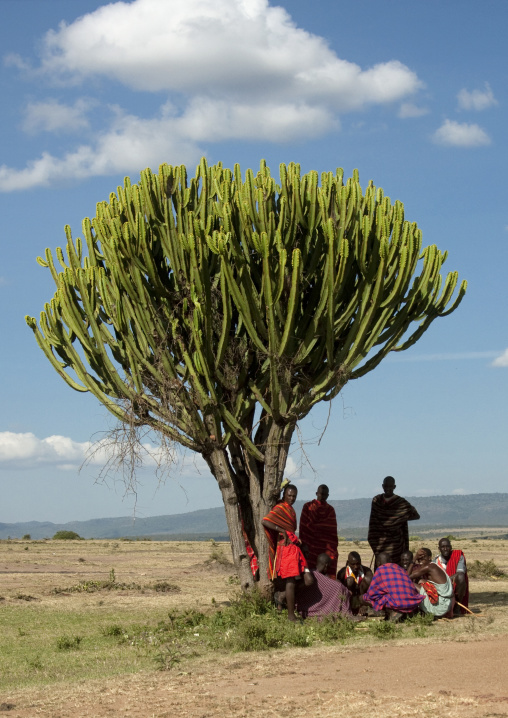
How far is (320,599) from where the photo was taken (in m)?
10.4

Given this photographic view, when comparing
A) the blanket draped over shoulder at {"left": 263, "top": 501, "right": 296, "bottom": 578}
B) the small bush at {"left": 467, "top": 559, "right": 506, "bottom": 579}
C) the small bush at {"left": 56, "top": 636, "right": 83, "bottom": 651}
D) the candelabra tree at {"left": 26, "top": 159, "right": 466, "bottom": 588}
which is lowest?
the small bush at {"left": 467, "top": 559, "right": 506, "bottom": 579}

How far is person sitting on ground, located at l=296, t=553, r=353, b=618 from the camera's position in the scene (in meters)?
10.4

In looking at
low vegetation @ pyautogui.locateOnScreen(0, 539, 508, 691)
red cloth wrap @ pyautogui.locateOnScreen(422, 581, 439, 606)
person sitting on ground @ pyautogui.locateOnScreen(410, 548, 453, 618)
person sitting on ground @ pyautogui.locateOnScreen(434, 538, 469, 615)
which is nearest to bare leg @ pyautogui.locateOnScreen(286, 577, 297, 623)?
low vegetation @ pyautogui.locateOnScreen(0, 539, 508, 691)

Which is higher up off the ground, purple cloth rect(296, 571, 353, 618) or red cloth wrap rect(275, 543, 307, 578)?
Answer: red cloth wrap rect(275, 543, 307, 578)

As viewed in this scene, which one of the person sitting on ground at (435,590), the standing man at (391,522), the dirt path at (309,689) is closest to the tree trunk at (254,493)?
the standing man at (391,522)

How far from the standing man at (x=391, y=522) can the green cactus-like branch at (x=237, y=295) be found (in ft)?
6.48

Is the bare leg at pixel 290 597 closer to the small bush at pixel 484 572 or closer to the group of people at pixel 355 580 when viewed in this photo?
the group of people at pixel 355 580

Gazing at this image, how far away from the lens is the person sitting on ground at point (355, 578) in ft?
36.3

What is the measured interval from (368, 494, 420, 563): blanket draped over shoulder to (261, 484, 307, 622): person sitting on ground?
1.92 m

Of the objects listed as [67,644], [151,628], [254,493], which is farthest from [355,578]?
[67,644]

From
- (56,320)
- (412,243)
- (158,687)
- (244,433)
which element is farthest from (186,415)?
(158,687)

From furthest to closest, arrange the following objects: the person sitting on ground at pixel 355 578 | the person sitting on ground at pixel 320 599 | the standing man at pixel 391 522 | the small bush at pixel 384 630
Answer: the standing man at pixel 391 522 < the person sitting on ground at pixel 355 578 < the person sitting on ground at pixel 320 599 < the small bush at pixel 384 630

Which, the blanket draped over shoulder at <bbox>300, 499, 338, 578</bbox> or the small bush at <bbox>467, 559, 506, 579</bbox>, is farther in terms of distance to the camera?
the small bush at <bbox>467, 559, 506, 579</bbox>

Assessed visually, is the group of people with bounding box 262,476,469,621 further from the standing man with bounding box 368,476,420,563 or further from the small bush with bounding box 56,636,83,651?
the small bush with bounding box 56,636,83,651
